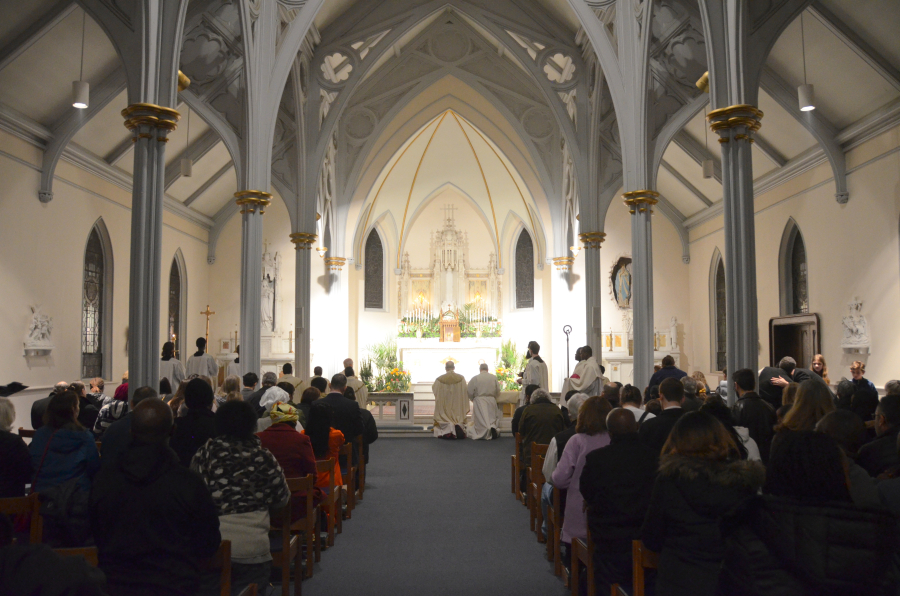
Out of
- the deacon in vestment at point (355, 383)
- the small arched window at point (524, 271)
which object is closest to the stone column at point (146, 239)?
the deacon in vestment at point (355, 383)

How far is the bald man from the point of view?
9.46 feet

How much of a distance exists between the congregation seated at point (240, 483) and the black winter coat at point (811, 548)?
7.49 feet

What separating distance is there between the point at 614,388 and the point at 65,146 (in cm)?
1101

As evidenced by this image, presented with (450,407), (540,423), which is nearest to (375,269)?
(450,407)

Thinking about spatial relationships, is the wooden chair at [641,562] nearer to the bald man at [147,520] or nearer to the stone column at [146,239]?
the bald man at [147,520]

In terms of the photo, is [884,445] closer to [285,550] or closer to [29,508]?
[285,550]

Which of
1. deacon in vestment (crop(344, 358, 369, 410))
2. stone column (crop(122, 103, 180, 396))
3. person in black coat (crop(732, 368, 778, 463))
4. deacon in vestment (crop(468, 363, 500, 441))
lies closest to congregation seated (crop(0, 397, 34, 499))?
stone column (crop(122, 103, 180, 396))

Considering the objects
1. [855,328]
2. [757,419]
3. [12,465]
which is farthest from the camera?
[855,328]

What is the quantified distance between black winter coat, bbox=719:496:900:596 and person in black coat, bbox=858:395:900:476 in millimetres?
1131

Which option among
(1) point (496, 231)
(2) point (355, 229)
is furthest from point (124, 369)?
(1) point (496, 231)

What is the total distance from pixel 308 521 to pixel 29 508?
191 cm

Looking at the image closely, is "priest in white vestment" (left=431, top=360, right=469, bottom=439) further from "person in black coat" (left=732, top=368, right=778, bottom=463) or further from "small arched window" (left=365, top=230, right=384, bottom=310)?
"small arched window" (left=365, top=230, right=384, bottom=310)

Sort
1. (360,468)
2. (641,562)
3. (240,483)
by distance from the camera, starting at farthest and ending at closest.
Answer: (360,468)
(240,483)
(641,562)

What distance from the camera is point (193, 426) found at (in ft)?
15.0
